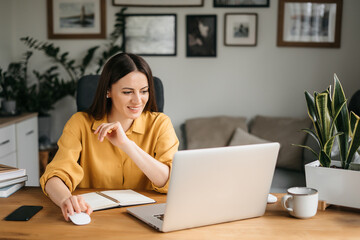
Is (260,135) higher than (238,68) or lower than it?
lower

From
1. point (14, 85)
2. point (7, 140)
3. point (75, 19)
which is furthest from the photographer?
point (75, 19)

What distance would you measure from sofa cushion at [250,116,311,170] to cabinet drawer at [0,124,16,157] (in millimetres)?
1914

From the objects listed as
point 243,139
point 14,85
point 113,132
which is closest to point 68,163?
point 113,132

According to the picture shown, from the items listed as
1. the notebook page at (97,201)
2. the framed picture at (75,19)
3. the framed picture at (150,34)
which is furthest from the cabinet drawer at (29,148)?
the notebook page at (97,201)

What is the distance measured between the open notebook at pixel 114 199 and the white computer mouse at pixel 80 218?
0.08 meters

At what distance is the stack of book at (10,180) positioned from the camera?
155cm

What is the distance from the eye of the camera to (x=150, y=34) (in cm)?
372

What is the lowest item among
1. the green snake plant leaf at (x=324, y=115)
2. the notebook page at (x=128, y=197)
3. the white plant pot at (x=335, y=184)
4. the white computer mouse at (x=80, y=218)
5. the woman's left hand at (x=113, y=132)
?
the notebook page at (x=128, y=197)

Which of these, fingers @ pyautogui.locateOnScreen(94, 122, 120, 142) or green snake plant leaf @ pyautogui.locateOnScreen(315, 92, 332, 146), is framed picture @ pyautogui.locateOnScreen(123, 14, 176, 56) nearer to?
fingers @ pyautogui.locateOnScreen(94, 122, 120, 142)

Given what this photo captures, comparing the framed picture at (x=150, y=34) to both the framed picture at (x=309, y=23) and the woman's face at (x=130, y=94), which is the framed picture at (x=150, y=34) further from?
the woman's face at (x=130, y=94)

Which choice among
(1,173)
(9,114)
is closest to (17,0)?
(9,114)

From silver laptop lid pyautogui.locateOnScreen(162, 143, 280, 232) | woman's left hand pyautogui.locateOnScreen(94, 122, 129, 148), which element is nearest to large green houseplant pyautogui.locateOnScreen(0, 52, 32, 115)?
woman's left hand pyautogui.locateOnScreen(94, 122, 129, 148)

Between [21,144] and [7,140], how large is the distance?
9.2 inches

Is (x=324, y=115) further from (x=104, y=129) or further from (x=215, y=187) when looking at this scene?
(x=104, y=129)
